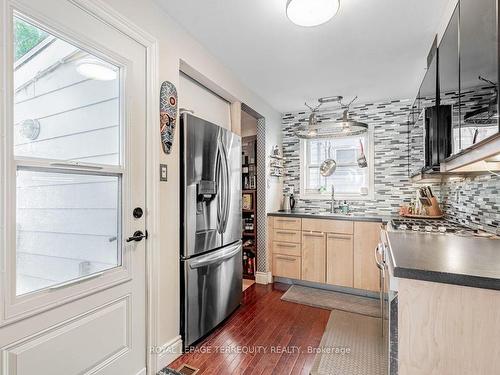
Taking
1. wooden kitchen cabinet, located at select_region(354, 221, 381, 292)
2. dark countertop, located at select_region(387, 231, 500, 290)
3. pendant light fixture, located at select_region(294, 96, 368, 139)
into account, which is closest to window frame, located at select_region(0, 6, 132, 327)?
dark countertop, located at select_region(387, 231, 500, 290)

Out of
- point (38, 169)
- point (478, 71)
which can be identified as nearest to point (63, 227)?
point (38, 169)

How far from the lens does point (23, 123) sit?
42.2 inches

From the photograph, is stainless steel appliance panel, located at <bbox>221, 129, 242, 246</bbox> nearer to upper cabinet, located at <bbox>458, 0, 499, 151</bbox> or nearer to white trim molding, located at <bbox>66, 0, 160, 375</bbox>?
white trim molding, located at <bbox>66, 0, 160, 375</bbox>

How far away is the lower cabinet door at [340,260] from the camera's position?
3.04 m

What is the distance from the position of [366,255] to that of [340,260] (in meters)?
0.29

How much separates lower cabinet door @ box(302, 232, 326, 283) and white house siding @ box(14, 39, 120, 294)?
91.5 inches

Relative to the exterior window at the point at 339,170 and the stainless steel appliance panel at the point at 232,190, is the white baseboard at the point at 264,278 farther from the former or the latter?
the exterior window at the point at 339,170

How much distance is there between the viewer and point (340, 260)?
3088mm

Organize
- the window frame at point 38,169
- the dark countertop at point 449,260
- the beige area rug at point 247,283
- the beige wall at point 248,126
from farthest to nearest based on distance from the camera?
1. the beige wall at point 248,126
2. the beige area rug at point 247,283
3. the window frame at point 38,169
4. the dark countertop at point 449,260

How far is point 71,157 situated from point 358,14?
190 centimetres

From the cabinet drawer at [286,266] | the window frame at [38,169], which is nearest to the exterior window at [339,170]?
the cabinet drawer at [286,266]

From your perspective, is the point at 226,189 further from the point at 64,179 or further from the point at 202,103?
the point at 64,179

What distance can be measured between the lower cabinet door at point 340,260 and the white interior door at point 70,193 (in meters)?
2.19

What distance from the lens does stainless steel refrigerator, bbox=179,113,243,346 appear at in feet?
6.34
